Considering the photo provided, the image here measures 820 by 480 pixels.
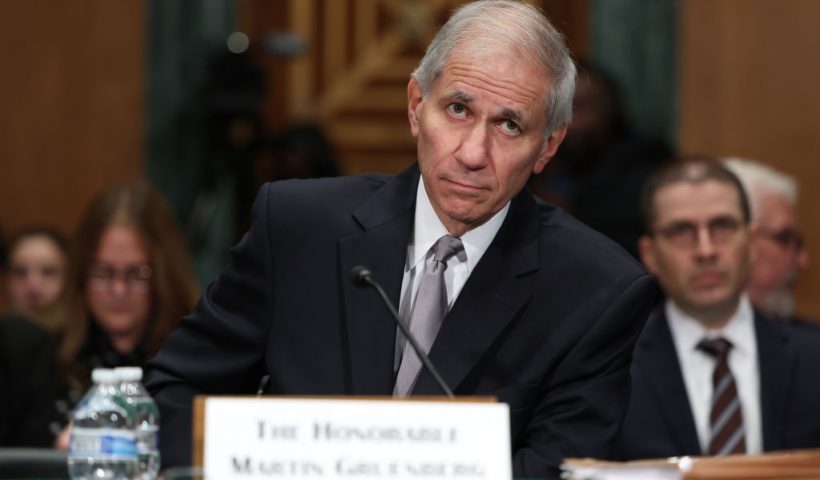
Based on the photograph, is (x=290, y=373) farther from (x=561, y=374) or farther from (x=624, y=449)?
(x=624, y=449)

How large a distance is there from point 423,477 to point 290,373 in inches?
29.7

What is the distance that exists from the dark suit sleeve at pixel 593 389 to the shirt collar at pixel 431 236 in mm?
268

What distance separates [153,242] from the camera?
4488 mm

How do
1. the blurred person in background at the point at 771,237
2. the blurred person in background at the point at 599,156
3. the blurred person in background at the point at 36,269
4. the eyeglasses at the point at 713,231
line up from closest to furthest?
the eyeglasses at the point at 713,231, the blurred person in background at the point at 771,237, the blurred person in background at the point at 599,156, the blurred person in background at the point at 36,269

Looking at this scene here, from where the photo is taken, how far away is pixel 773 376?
161 inches

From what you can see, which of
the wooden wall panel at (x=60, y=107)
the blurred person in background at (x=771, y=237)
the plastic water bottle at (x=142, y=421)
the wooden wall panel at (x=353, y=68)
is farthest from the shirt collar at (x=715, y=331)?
the wooden wall panel at (x=60, y=107)

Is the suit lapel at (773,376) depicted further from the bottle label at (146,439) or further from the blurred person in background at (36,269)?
the blurred person in background at (36,269)

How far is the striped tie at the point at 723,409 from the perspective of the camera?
4000mm

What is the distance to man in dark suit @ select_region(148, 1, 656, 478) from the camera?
2551 mm

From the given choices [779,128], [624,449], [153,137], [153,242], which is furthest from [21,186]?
[624,449]

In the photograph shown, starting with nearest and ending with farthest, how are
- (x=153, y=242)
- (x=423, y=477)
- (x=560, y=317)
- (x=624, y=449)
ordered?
(x=423, y=477) < (x=560, y=317) < (x=624, y=449) < (x=153, y=242)

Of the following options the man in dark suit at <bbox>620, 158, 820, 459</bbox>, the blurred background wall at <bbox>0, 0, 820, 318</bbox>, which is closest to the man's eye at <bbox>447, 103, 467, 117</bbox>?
the man in dark suit at <bbox>620, 158, 820, 459</bbox>

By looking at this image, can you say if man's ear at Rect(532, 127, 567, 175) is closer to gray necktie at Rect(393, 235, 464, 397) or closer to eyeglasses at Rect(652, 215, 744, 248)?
gray necktie at Rect(393, 235, 464, 397)

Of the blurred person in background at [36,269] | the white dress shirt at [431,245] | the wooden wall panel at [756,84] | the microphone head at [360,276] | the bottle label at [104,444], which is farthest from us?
the wooden wall panel at [756,84]
